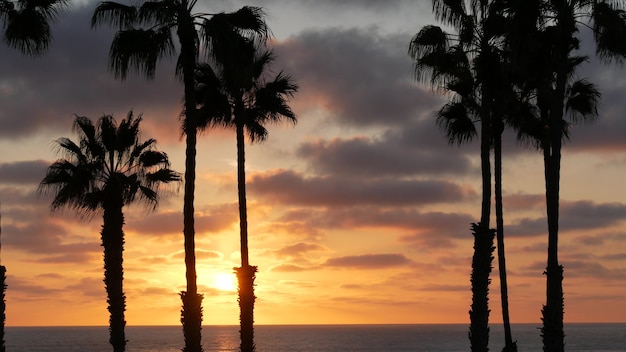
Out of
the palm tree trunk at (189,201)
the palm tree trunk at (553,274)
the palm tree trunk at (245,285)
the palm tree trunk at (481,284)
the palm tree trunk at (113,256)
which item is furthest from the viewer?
the palm tree trunk at (113,256)

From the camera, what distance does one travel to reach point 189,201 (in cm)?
3338

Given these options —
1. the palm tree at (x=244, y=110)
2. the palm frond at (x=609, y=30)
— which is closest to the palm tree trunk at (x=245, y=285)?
the palm tree at (x=244, y=110)

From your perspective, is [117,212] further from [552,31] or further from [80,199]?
[552,31]

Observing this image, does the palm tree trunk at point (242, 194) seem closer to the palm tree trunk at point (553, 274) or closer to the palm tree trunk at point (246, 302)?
the palm tree trunk at point (246, 302)

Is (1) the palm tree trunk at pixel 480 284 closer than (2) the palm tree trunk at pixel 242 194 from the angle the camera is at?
Yes

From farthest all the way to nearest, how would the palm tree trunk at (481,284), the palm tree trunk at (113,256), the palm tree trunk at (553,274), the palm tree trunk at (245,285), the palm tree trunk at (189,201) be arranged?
1. the palm tree trunk at (113,256)
2. the palm tree trunk at (245,285)
3. the palm tree trunk at (481,284)
4. the palm tree trunk at (189,201)
5. the palm tree trunk at (553,274)

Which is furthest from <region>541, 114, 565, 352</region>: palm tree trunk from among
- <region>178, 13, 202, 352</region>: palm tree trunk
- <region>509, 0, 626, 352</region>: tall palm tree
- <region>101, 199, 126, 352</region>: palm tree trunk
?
<region>101, 199, 126, 352</region>: palm tree trunk

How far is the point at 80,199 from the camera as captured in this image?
42.3m

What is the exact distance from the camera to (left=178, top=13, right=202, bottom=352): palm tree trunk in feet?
108

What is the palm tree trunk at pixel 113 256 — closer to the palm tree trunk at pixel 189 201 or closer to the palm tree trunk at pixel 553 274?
the palm tree trunk at pixel 189 201

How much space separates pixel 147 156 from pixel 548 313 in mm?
20837

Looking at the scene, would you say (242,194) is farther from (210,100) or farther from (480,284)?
(480,284)

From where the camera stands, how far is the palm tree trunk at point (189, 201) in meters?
32.8

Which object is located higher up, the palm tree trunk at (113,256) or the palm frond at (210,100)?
the palm frond at (210,100)
